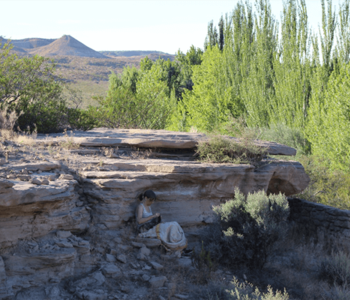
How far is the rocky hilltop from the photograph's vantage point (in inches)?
191

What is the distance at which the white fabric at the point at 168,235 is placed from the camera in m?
6.09

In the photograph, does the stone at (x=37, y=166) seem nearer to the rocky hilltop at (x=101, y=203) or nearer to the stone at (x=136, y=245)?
the rocky hilltop at (x=101, y=203)

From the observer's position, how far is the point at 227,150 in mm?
8102

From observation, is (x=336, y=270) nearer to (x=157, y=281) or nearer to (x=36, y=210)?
(x=157, y=281)

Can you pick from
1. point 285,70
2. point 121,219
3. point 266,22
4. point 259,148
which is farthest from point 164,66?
point 121,219

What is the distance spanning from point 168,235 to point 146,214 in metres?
0.56

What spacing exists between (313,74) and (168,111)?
330 inches

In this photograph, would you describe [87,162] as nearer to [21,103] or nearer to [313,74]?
[21,103]

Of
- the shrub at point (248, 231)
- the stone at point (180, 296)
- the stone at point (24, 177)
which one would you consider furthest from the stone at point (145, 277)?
the stone at point (24, 177)

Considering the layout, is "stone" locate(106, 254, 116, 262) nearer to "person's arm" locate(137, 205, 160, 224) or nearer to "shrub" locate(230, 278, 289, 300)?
"person's arm" locate(137, 205, 160, 224)

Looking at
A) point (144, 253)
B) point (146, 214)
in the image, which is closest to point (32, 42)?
point (146, 214)

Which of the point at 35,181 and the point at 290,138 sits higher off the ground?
the point at 35,181

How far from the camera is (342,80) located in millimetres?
15469

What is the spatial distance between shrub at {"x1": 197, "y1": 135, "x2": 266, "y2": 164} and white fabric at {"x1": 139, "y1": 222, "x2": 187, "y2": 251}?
7.23ft
